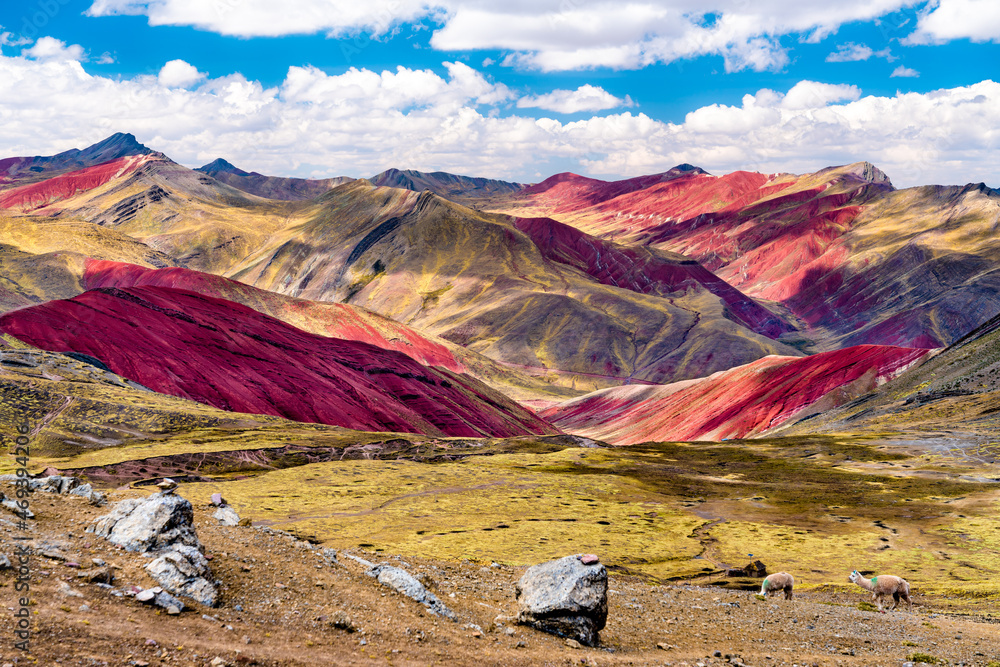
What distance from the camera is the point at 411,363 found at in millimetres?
178500

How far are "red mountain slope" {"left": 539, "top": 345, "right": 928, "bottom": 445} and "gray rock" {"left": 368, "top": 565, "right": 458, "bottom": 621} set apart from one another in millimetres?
148998

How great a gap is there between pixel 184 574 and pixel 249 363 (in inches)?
5027

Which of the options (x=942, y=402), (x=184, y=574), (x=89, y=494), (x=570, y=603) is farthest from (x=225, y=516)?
(x=942, y=402)

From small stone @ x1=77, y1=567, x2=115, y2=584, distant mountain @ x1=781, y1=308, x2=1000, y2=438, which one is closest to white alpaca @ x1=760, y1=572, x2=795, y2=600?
small stone @ x1=77, y1=567, x2=115, y2=584

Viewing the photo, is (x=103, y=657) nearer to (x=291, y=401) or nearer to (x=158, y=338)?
(x=291, y=401)

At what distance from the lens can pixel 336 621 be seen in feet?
67.7

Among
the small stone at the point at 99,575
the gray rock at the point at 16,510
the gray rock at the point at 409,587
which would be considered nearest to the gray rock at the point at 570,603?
the gray rock at the point at 409,587

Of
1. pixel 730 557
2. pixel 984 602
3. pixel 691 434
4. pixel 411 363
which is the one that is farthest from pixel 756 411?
pixel 984 602

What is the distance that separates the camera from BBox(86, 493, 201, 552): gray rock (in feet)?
70.2

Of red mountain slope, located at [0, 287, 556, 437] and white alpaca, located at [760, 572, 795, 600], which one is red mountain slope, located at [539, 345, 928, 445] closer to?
red mountain slope, located at [0, 287, 556, 437]

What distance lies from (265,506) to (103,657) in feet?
173

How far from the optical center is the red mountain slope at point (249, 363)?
12569 centimetres

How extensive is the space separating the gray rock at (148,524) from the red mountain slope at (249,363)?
108514mm

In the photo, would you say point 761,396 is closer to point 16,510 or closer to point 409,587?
point 409,587
